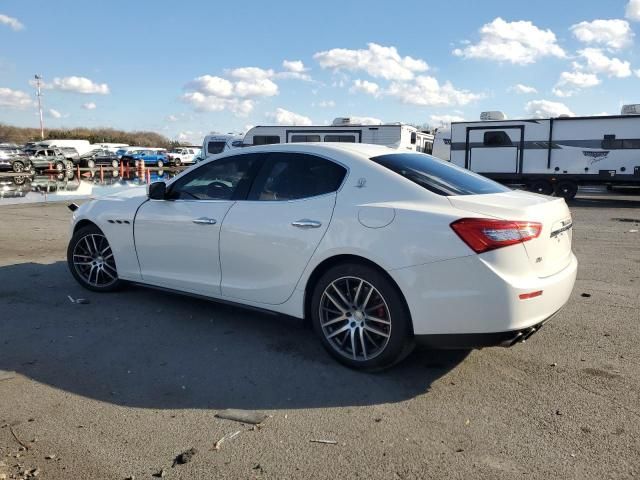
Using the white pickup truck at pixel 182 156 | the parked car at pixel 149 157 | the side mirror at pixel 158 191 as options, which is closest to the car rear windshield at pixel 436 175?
the side mirror at pixel 158 191

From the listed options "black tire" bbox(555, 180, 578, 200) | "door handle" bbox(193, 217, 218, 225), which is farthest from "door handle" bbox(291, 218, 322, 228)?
"black tire" bbox(555, 180, 578, 200)

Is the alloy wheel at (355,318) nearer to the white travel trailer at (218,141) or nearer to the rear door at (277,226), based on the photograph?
the rear door at (277,226)

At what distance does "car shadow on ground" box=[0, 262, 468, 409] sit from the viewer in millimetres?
3660

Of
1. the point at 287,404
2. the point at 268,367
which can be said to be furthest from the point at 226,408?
the point at 268,367

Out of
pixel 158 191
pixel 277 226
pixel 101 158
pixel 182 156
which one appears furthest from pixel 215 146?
pixel 277 226

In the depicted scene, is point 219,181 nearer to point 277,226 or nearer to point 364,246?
point 277,226

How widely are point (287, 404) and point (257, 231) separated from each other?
1457 mm

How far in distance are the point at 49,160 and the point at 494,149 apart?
97.6ft

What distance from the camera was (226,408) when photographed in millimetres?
3477

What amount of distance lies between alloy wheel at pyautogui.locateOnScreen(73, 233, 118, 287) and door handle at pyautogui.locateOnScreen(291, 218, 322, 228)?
254 cm

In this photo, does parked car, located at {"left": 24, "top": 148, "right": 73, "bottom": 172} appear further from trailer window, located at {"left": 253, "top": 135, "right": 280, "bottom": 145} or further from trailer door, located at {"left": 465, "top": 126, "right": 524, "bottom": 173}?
trailer door, located at {"left": 465, "top": 126, "right": 524, "bottom": 173}

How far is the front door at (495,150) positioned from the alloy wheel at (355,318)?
17.2 meters

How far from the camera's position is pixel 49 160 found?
122ft

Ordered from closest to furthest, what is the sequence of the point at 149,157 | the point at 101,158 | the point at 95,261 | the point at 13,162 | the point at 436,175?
the point at 436,175 → the point at 95,261 → the point at 13,162 → the point at 101,158 → the point at 149,157
